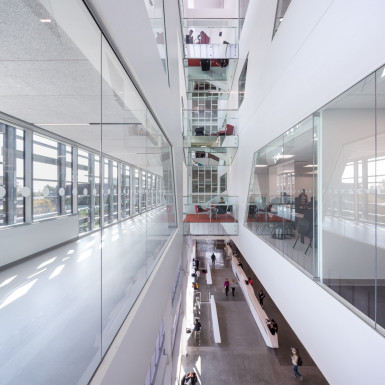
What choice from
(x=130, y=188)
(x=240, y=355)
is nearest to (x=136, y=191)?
(x=130, y=188)

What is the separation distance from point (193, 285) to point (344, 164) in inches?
531

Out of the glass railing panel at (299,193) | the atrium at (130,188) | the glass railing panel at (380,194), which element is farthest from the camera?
the glass railing panel at (299,193)

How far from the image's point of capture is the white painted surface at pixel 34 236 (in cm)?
198

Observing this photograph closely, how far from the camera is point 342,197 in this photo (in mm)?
3457

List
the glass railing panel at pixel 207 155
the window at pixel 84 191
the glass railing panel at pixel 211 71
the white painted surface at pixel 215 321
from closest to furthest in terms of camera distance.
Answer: the window at pixel 84 191, the white painted surface at pixel 215 321, the glass railing panel at pixel 207 155, the glass railing panel at pixel 211 71

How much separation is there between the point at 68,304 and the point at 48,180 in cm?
138

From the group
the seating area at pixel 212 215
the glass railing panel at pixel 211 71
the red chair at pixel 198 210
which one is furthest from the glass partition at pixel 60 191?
the glass railing panel at pixel 211 71

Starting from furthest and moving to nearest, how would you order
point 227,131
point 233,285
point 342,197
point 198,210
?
point 233,285 → point 227,131 → point 198,210 → point 342,197

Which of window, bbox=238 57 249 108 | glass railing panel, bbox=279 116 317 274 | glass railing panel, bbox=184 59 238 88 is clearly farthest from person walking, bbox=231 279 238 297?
glass railing panel, bbox=184 59 238 88

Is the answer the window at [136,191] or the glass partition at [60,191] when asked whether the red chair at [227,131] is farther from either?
the glass partition at [60,191]

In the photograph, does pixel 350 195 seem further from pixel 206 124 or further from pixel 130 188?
pixel 206 124

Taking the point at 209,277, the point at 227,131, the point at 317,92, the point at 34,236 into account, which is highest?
the point at 227,131

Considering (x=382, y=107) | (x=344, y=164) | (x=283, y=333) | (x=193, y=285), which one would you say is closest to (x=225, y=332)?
(x=283, y=333)

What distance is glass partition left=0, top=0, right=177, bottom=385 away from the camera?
1.76 m
